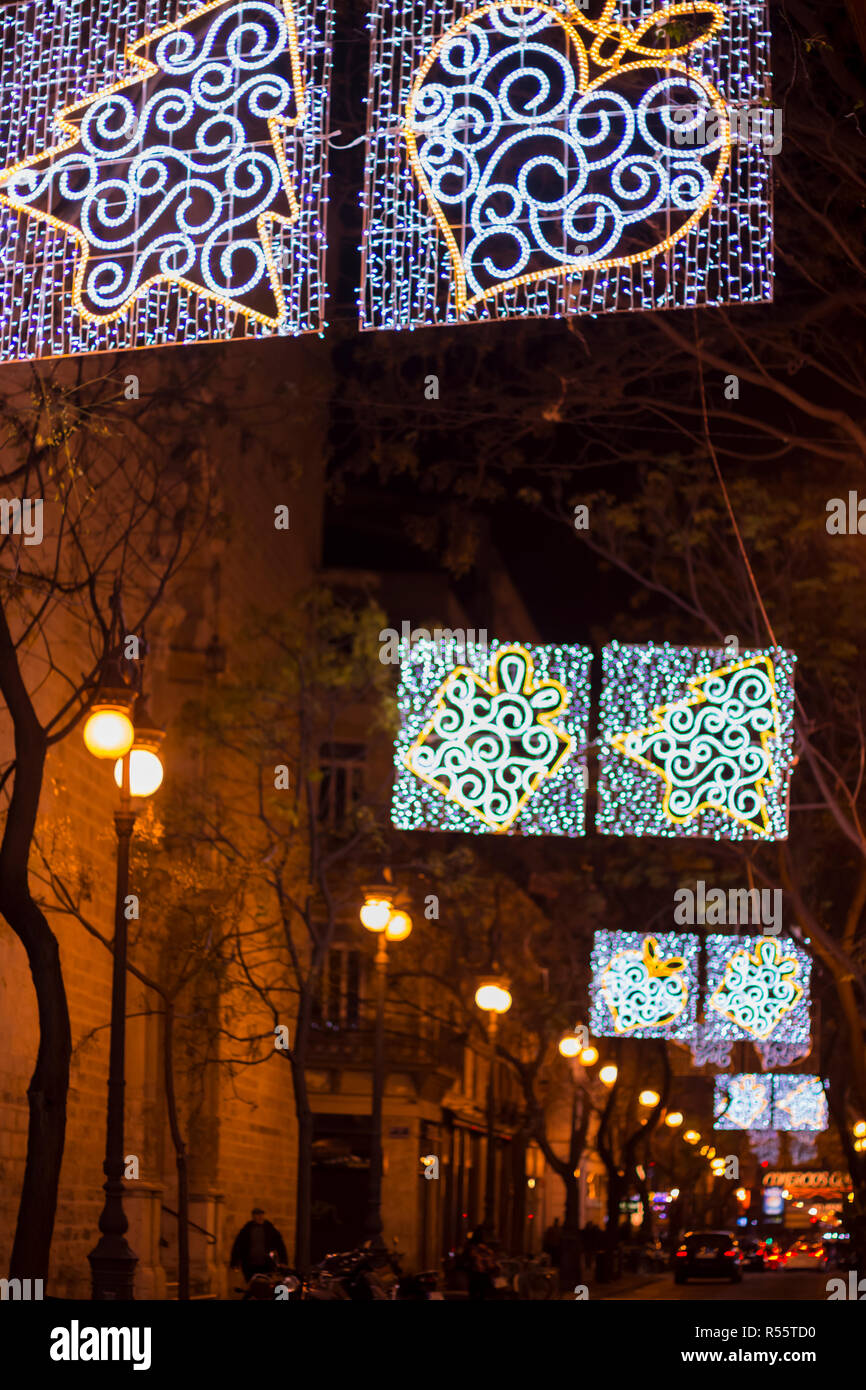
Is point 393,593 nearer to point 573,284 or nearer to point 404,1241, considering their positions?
point 404,1241

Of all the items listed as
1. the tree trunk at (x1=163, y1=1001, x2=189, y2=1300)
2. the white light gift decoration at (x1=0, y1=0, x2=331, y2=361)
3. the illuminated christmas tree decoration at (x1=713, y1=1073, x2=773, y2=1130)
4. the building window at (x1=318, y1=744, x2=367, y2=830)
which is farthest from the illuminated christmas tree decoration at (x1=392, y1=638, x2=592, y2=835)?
the illuminated christmas tree decoration at (x1=713, y1=1073, x2=773, y2=1130)

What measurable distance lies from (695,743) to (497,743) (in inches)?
116

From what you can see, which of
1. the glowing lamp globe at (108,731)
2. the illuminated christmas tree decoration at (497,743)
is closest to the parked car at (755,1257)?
the illuminated christmas tree decoration at (497,743)

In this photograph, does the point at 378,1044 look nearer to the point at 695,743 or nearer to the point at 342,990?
the point at 695,743

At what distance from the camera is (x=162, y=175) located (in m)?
10.8

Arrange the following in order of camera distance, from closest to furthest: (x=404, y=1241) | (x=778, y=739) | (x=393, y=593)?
1. (x=778, y=739)
2. (x=404, y=1241)
3. (x=393, y=593)

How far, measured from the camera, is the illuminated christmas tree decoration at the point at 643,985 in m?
28.7

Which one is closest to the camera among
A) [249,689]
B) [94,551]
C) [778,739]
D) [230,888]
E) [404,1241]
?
[778,739]

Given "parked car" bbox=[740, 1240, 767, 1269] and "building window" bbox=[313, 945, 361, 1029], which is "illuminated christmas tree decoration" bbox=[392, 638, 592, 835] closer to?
"building window" bbox=[313, 945, 361, 1029]

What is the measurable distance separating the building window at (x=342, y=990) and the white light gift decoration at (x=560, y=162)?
127 ft

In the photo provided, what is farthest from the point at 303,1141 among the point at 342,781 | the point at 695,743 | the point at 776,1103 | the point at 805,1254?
the point at 805,1254

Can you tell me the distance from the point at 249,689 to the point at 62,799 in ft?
19.3

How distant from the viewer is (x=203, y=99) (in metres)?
11.0
